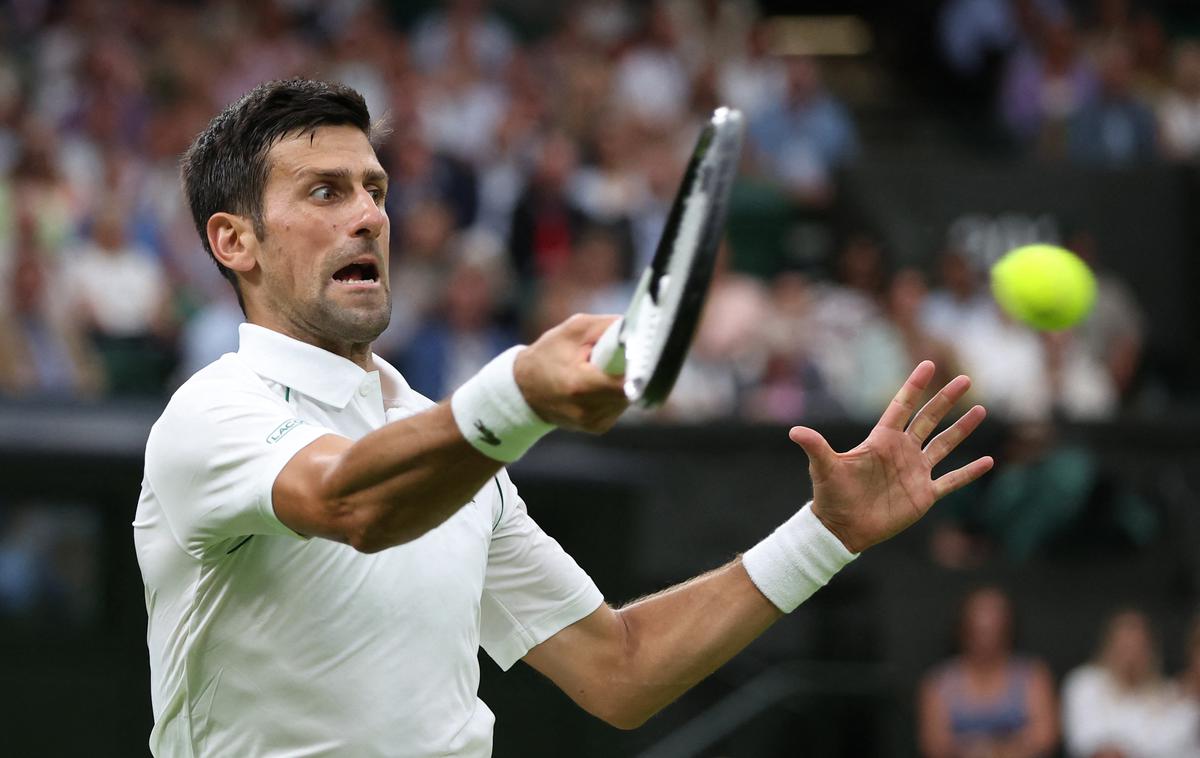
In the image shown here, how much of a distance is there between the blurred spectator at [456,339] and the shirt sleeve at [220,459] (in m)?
6.23

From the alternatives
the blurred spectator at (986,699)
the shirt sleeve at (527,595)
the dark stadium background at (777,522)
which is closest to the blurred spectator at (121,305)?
the dark stadium background at (777,522)

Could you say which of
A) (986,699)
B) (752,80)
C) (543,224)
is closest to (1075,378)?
(986,699)

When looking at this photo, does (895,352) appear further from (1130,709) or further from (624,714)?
(624,714)

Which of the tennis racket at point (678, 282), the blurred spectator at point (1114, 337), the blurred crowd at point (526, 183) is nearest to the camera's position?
the tennis racket at point (678, 282)

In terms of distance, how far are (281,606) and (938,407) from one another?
4.34ft

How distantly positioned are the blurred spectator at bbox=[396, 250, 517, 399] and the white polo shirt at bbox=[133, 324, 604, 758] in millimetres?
6067

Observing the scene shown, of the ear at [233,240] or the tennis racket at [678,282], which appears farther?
the ear at [233,240]

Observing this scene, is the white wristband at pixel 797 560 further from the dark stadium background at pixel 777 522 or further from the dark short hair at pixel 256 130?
the dark stadium background at pixel 777 522

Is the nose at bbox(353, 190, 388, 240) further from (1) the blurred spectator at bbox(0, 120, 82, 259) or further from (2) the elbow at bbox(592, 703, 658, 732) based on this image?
(1) the blurred spectator at bbox(0, 120, 82, 259)

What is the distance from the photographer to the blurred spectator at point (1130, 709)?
9.36m

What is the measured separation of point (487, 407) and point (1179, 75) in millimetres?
12759

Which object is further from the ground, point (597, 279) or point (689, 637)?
point (597, 279)

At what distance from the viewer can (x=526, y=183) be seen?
1133 centimetres

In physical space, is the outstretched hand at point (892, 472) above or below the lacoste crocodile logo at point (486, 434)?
below
